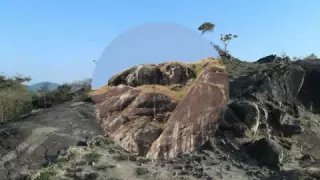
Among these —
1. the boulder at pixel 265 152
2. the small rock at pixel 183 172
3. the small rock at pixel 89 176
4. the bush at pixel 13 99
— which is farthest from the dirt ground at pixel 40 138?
the bush at pixel 13 99

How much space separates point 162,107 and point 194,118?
0.57 metres

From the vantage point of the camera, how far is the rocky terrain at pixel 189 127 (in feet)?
22.0

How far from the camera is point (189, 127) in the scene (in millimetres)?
6816

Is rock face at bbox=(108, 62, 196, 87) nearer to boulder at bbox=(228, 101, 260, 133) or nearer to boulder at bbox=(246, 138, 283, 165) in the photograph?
boulder at bbox=(246, 138, 283, 165)

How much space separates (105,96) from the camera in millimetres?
6961

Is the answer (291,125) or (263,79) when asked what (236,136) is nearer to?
(291,125)

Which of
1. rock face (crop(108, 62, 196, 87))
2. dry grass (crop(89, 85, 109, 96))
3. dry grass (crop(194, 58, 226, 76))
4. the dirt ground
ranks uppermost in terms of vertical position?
dry grass (crop(194, 58, 226, 76))

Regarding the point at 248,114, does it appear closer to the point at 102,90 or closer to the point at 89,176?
the point at 89,176

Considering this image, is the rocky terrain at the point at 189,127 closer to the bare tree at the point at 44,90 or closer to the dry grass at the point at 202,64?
the dry grass at the point at 202,64

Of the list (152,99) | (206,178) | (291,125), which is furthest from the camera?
(291,125)

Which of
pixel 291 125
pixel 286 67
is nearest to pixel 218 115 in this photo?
pixel 291 125

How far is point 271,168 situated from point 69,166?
615 cm

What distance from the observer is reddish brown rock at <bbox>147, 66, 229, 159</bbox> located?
21.8ft

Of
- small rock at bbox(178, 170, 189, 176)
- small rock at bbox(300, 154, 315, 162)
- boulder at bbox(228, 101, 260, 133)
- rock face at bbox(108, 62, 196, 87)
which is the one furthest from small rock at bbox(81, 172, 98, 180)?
small rock at bbox(300, 154, 315, 162)
